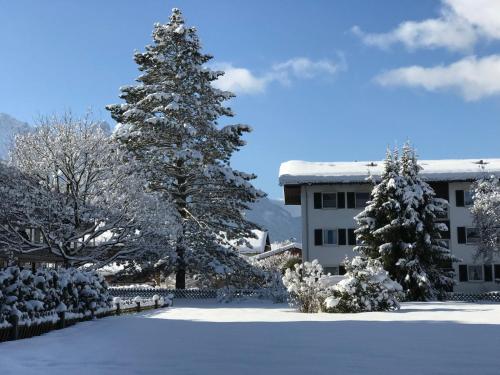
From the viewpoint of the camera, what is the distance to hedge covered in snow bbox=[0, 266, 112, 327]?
41.8ft

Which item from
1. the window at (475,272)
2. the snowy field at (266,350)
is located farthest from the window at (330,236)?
the snowy field at (266,350)

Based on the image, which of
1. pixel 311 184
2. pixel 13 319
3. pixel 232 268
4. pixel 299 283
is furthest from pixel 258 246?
pixel 13 319

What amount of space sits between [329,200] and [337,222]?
1.66 metres

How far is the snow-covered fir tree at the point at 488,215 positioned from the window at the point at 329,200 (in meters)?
9.50

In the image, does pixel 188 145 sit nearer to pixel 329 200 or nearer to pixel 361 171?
pixel 329 200

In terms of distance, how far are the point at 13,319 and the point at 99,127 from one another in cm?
A: 2237

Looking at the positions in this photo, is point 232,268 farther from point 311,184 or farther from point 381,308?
point 381,308

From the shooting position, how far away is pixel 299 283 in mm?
21406

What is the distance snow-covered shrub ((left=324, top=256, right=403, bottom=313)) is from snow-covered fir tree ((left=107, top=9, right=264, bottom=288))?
14.6 m

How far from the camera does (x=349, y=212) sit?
4350cm

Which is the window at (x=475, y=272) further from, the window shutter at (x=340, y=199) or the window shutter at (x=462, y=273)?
the window shutter at (x=340, y=199)

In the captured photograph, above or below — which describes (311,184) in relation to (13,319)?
above

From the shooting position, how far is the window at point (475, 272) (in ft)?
139

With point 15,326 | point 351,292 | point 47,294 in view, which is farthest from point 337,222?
point 15,326
